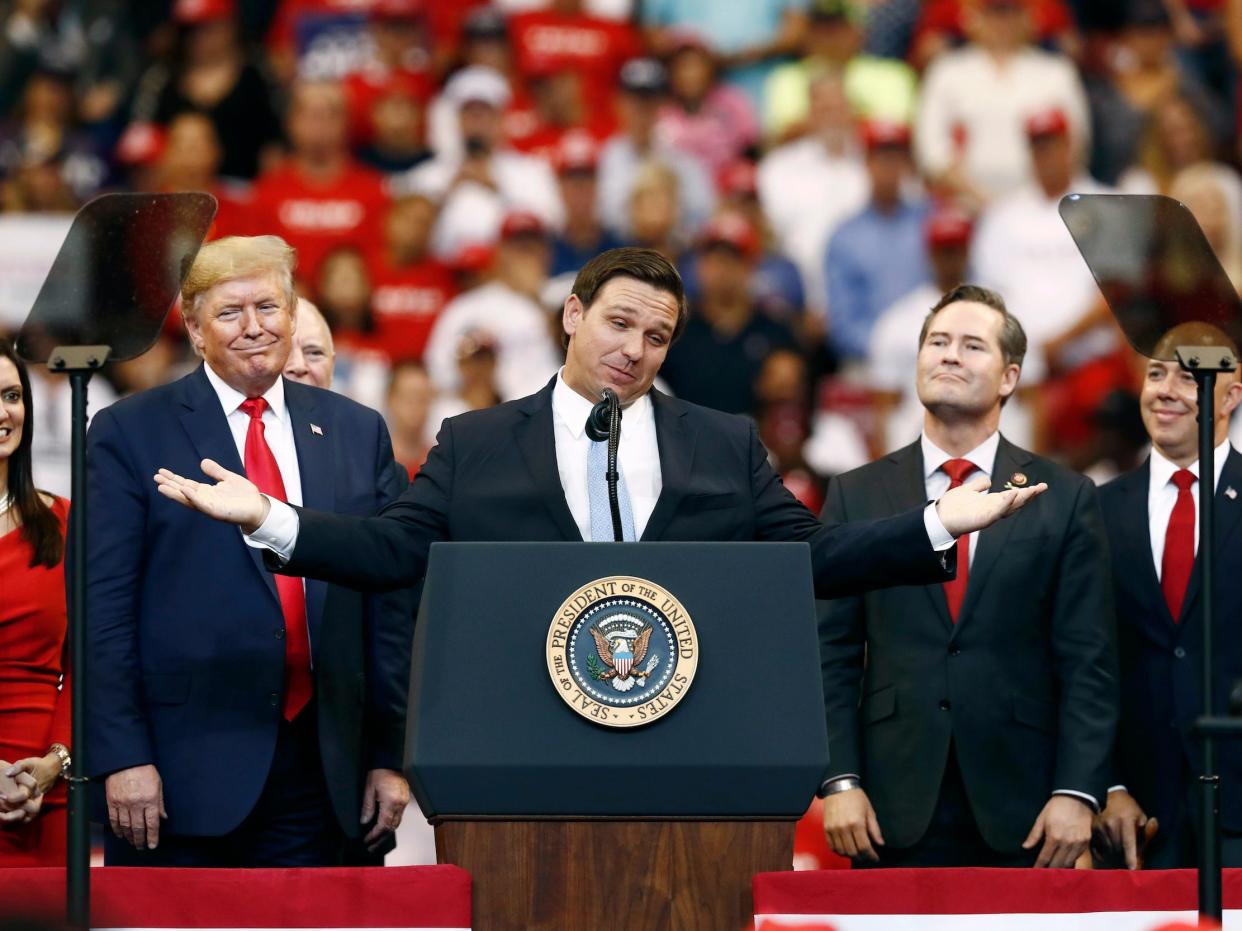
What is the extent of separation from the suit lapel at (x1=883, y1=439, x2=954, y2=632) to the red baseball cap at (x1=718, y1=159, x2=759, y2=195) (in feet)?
14.8

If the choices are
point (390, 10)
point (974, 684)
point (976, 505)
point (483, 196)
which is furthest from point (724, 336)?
point (976, 505)

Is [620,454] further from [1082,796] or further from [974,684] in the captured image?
[1082,796]

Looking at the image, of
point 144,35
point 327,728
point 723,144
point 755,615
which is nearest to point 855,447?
point 723,144

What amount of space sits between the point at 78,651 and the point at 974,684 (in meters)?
1.78

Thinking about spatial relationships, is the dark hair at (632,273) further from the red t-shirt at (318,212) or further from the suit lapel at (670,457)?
the red t-shirt at (318,212)

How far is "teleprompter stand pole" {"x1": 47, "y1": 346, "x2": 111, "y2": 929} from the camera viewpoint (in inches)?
116

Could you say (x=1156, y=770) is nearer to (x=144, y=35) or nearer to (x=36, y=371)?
(x=36, y=371)

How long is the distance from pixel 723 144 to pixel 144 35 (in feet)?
8.71

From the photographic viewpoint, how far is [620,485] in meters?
3.54

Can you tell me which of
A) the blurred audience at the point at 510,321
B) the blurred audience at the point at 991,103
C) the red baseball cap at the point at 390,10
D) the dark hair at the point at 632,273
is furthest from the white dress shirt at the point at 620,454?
the red baseball cap at the point at 390,10

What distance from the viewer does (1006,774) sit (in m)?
4.00

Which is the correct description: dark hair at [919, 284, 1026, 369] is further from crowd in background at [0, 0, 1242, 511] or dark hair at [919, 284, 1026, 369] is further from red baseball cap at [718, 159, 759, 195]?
red baseball cap at [718, 159, 759, 195]

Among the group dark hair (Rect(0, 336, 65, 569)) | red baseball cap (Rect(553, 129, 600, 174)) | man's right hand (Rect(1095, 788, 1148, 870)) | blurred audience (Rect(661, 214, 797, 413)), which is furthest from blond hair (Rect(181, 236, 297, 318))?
red baseball cap (Rect(553, 129, 600, 174))

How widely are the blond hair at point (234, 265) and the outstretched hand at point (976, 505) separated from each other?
1343mm
